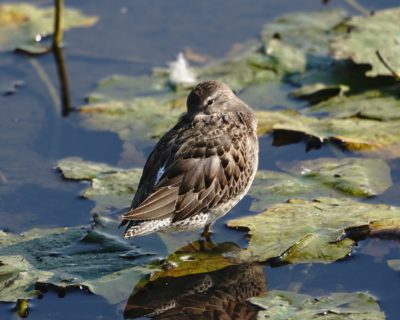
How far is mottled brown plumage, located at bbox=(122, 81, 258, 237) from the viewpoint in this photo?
6602mm

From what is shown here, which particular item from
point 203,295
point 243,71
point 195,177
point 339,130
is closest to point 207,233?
point 195,177

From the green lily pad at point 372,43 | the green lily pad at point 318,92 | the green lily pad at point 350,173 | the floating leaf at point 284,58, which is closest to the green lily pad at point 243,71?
the floating leaf at point 284,58

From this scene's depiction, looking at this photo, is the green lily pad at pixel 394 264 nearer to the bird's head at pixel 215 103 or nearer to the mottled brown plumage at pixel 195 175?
the mottled brown plumage at pixel 195 175

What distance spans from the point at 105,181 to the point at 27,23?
11.4 ft

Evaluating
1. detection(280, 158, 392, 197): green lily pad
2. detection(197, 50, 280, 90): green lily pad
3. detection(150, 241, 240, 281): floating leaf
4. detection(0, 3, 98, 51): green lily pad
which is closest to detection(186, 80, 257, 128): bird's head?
detection(280, 158, 392, 197): green lily pad

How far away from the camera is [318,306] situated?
5977 mm

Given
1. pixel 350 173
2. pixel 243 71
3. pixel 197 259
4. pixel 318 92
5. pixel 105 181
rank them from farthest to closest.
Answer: pixel 243 71 < pixel 318 92 < pixel 105 181 < pixel 350 173 < pixel 197 259

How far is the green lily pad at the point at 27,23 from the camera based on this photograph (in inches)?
404

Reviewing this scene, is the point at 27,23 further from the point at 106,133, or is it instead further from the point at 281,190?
the point at 281,190

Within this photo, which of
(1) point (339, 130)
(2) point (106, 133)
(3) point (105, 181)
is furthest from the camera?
(2) point (106, 133)

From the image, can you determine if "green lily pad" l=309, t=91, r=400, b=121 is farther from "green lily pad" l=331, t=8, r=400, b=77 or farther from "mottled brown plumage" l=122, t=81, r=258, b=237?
"mottled brown plumage" l=122, t=81, r=258, b=237

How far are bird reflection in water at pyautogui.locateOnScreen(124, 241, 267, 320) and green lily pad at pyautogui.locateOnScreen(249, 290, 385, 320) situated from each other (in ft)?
0.57

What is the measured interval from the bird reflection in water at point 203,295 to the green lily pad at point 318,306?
174 millimetres

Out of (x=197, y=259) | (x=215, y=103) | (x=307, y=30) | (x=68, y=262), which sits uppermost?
(x=307, y=30)
